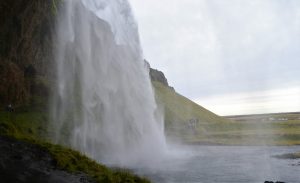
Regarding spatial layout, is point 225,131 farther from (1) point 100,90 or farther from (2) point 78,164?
(2) point 78,164

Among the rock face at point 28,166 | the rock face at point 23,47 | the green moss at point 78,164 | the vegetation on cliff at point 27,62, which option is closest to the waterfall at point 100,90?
the vegetation on cliff at point 27,62

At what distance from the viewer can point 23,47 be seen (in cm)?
6875

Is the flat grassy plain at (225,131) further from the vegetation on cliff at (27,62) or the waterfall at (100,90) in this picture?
the vegetation on cliff at (27,62)

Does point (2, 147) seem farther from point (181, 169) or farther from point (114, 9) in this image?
point (114, 9)

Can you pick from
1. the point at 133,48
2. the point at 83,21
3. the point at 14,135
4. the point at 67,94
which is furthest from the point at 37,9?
the point at 14,135

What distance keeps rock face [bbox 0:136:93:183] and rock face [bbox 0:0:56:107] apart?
86.0 feet

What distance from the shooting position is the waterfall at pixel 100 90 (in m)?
65.9

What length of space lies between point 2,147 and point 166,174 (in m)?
25.7

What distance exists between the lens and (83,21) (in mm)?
72000

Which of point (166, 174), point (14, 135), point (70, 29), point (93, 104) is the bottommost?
point (166, 174)

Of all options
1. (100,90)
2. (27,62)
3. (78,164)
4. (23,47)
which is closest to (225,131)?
(100,90)

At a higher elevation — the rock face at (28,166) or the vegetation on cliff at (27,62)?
the vegetation on cliff at (27,62)

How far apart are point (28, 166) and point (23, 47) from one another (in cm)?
5368

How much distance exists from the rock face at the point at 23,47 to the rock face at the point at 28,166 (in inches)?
1032
